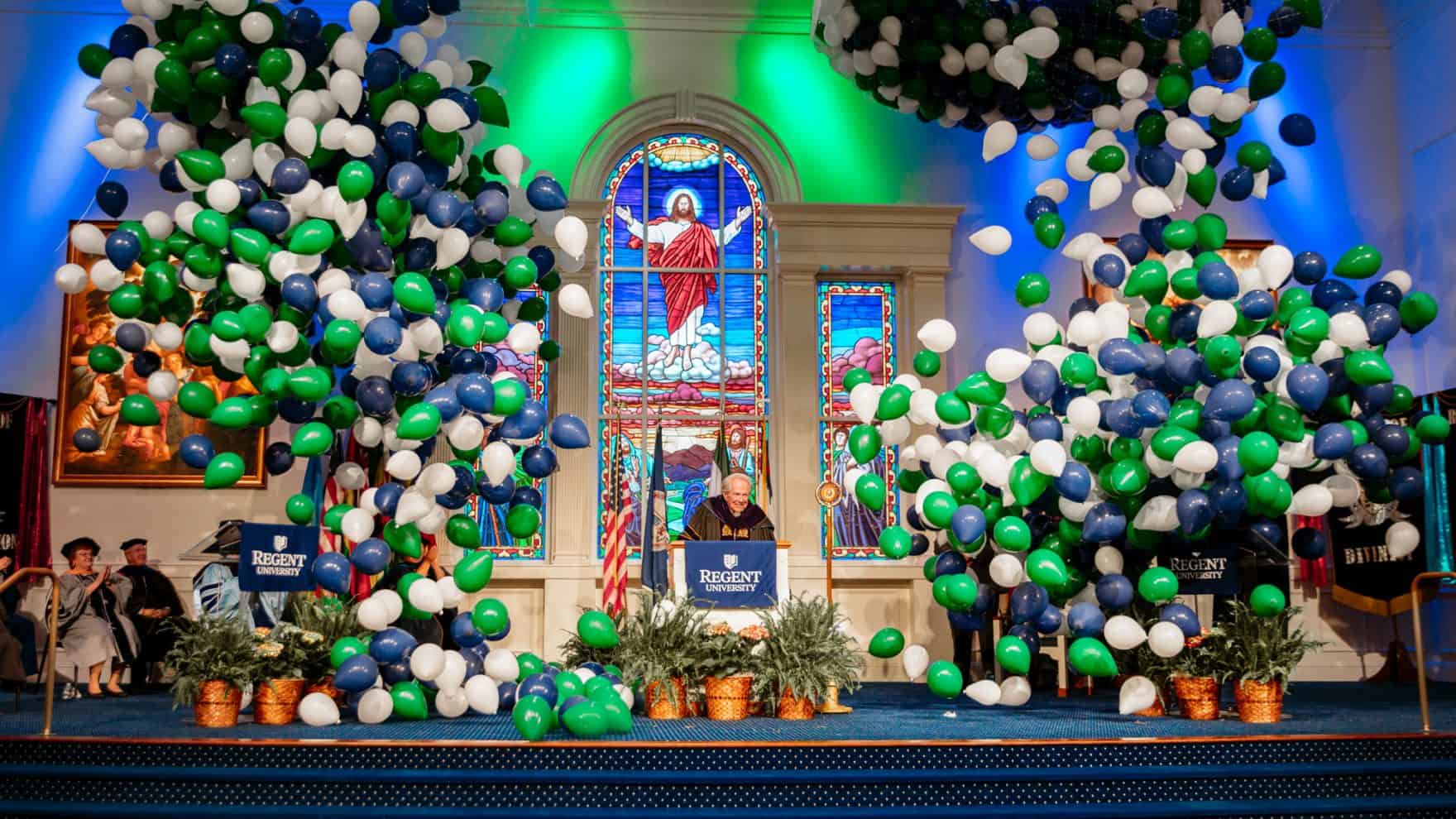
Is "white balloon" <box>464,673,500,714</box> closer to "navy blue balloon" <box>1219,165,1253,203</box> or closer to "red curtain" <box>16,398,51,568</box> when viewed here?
"navy blue balloon" <box>1219,165,1253,203</box>

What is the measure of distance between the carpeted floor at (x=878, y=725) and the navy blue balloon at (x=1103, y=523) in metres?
0.93

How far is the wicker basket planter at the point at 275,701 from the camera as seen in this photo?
6.64 m

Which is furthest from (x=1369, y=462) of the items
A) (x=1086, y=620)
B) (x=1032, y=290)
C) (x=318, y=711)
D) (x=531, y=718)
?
(x=318, y=711)

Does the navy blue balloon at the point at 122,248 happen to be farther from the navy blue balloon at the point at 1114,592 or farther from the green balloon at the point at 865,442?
the navy blue balloon at the point at 1114,592

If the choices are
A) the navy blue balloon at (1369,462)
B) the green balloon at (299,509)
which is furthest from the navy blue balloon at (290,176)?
the navy blue balloon at (1369,462)

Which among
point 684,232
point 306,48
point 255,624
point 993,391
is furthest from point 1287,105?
point 255,624

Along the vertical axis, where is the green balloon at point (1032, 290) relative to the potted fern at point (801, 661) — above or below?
above

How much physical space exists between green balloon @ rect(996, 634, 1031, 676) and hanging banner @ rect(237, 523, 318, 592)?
3.53 metres

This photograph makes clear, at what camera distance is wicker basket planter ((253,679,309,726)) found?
261 inches

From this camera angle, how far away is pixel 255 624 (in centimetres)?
955

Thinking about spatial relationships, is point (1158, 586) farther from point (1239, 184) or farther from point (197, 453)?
point (197, 453)

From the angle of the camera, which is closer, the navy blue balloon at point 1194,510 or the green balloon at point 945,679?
the navy blue balloon at point 1194,510

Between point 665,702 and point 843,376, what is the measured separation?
4.65m

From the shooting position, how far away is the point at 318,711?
6430mm
